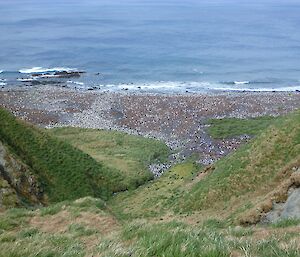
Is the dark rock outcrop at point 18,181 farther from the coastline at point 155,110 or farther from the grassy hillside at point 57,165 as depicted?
the coastline at point 155,110

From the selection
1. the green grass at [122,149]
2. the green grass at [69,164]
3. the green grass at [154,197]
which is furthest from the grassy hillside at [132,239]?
the green grass at [122,149]

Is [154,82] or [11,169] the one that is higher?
[11,169]

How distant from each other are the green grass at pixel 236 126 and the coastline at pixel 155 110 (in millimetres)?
1690

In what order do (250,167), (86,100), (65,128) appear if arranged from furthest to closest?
(86,100) → (65,128) → (250,167)

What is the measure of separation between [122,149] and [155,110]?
78.5ft

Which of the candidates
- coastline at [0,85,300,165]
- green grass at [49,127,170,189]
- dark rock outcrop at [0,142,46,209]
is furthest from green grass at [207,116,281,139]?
dark rock outcrop at [0,142,46,209]

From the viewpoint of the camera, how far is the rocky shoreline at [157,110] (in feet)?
212

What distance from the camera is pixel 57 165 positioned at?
43625mm

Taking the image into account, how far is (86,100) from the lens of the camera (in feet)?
297

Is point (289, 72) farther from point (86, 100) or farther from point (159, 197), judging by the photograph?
point (159, 197)

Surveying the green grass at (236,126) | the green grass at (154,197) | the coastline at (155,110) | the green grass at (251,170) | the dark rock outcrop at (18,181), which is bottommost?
the coastline at (155,110)

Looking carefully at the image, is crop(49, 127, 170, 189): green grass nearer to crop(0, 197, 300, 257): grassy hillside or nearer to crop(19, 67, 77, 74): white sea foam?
crop(0, 197, 300, 257): grassy hillside

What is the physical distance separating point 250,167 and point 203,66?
312 ft

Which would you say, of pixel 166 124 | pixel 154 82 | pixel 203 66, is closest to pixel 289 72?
pixel 203 66
